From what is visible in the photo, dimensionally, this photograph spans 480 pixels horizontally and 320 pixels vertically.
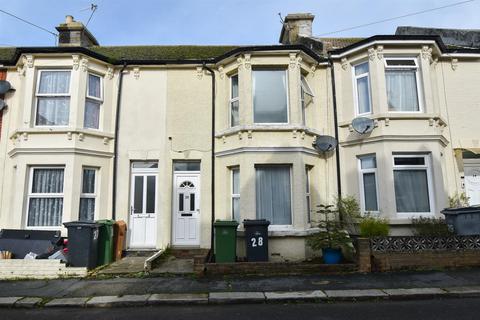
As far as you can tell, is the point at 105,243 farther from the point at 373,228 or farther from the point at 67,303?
the point at 373,228

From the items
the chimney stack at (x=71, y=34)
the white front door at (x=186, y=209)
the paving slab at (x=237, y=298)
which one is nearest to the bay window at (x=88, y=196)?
the white front door at (x=186, y=209)

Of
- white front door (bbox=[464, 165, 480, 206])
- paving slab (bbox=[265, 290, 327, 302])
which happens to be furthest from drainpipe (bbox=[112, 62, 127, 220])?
white front door (bbox=[464, 165, 480, 206])

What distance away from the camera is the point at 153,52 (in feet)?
39.2

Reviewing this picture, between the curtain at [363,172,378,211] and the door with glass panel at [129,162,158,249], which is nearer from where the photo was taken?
the curtain at [363,172,378,211]

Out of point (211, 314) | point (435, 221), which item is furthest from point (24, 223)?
point (435, 221)

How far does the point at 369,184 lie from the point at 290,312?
18.0 feet

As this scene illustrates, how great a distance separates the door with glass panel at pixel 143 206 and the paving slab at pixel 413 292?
6.46m

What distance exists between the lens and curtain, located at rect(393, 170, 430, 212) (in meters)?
9.14

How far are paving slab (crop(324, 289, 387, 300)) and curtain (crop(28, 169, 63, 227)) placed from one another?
24.3 feet

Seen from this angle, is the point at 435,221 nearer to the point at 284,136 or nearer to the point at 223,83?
the point at 284,136

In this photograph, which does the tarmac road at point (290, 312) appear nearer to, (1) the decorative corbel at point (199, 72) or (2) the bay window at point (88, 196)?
(2) the bay window at point (88, 196)

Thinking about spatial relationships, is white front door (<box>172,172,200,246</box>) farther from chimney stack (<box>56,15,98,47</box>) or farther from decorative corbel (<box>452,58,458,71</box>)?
decorative corbel (<box>452,58,458,71</box>)

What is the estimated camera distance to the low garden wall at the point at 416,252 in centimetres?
745

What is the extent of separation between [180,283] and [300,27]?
9484 mm
